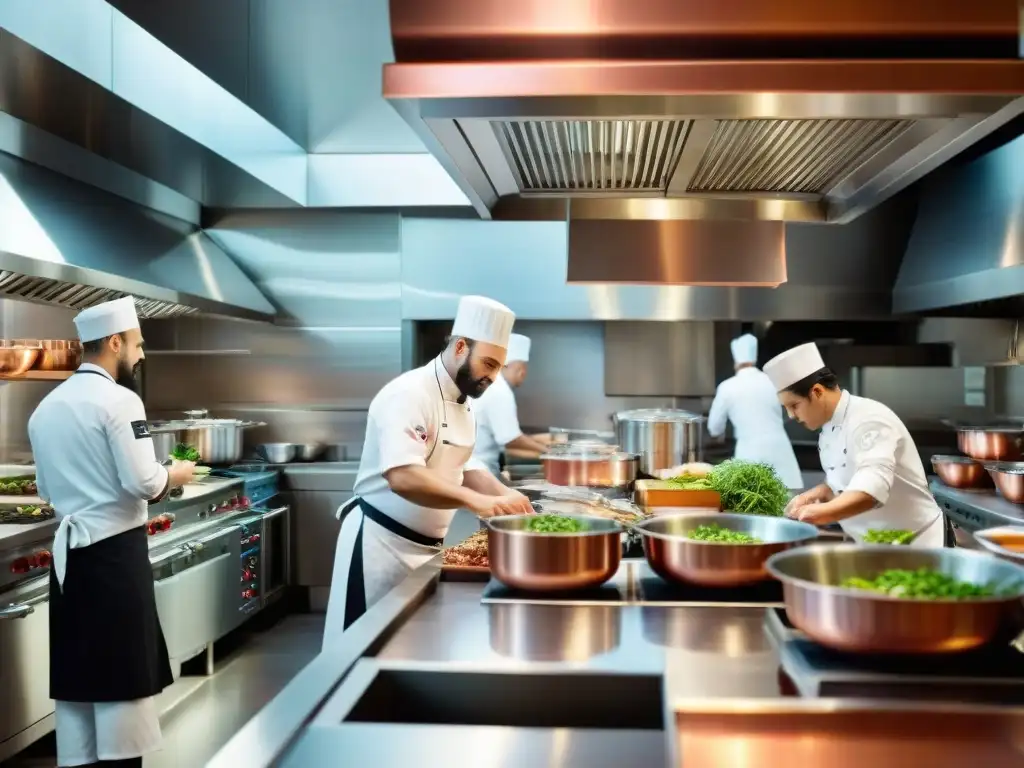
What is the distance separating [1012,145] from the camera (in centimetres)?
460

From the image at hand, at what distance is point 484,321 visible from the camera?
2793 mm

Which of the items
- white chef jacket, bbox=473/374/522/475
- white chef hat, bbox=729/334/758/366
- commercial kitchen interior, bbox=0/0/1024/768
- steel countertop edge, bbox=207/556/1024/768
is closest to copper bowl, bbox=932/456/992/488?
commercial kitchen interior, bbox=0/0/1024/768

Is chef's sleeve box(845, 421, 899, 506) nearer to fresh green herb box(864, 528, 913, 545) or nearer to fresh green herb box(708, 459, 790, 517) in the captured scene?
fresh green herb box(708, 459, 790, 517)

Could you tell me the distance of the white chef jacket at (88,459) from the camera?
299 centimetres

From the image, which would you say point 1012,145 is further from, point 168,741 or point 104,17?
point 168,741

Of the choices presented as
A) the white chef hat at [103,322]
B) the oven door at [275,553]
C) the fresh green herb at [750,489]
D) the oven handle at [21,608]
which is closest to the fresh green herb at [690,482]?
the fresh green herb at [750,489]

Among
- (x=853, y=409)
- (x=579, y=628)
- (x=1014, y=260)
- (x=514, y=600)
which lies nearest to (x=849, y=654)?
(x=579, y=628)

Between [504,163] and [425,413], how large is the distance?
2.63ft

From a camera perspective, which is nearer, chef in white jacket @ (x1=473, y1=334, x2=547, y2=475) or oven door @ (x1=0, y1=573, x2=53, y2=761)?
oven door @ (x1=0, y1=573, x2=53, y2=761)

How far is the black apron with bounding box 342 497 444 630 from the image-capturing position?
273cm

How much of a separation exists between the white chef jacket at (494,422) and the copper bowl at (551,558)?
A: 11.6 feet

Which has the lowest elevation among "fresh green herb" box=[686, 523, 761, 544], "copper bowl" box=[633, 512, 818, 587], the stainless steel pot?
"copper bowl" box=[633, 512, 818, 587]

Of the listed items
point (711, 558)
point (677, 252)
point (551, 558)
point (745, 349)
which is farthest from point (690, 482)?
point (745, 349)

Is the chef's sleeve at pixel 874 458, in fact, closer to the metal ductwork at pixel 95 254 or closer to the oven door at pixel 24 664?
the oven door at pixel 24 664
